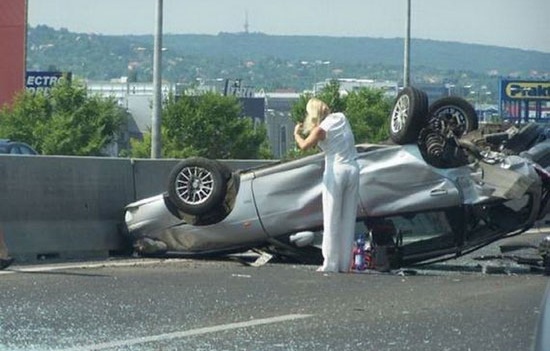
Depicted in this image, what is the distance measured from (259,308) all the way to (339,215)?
307 cm

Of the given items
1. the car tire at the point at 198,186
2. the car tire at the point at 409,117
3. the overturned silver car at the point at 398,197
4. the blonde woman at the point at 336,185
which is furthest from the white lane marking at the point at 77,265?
the car tire at the point at 409,117

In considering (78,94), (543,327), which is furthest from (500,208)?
(78,94)

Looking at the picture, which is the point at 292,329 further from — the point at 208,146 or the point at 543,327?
the point at 208,146

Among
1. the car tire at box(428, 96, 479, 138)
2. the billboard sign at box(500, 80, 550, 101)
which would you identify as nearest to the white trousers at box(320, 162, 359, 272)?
the car tire at box(428, 96, 479, 138)

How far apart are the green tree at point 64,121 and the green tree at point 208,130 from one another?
2.06 metres

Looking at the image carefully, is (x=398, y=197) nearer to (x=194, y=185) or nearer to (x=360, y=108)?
(x=194, y=185)

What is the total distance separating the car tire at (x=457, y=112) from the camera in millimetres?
14047

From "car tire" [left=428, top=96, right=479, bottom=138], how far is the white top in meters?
1.47

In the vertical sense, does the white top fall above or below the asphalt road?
above

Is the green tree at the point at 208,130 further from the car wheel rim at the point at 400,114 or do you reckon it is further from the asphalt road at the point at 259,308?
the asphalt road at the point at 259,308

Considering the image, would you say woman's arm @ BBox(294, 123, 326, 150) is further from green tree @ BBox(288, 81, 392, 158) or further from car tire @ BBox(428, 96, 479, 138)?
green tree @ BBox(288, 81, 392, 158)

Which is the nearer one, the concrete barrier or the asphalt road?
the asphalt road

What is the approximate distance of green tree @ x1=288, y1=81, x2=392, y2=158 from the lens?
49.6 meters

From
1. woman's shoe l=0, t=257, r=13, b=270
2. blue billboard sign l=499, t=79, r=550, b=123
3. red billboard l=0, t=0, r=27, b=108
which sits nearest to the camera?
woman's shoe l=0, t=257, r=13, b=270
